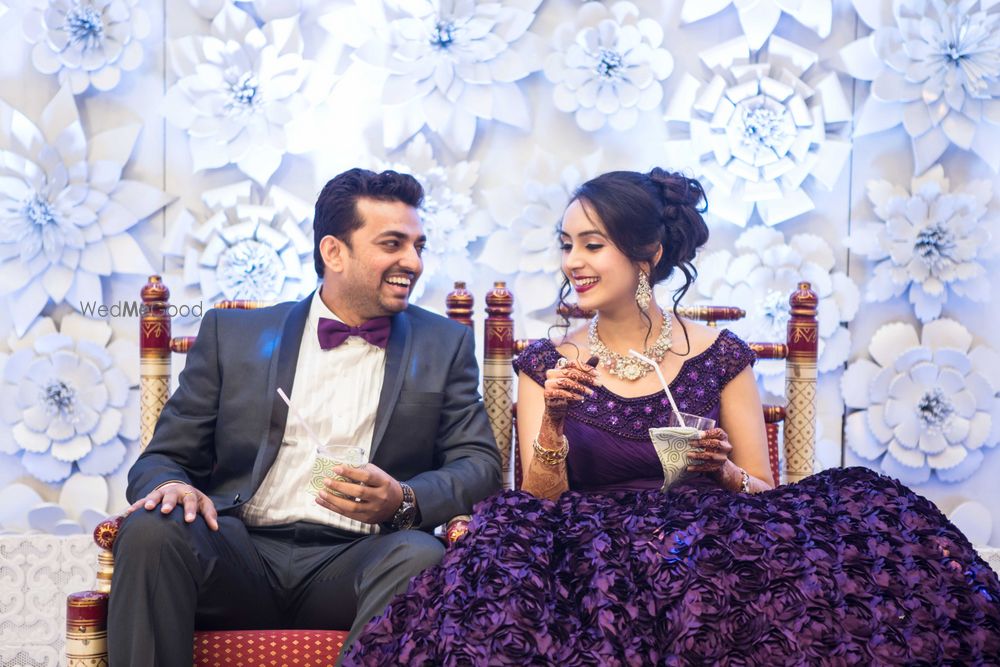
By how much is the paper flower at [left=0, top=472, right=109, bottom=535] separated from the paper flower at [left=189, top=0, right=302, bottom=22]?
1835 millimetres

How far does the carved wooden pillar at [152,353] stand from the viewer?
130 inches

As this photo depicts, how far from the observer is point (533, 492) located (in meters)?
2.85

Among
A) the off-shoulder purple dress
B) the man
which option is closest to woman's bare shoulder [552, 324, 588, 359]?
the man

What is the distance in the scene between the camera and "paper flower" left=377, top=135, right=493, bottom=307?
3.76m

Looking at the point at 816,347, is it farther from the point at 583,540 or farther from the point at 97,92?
the point at 97,92

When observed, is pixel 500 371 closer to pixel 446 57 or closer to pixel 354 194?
pixel 354 194

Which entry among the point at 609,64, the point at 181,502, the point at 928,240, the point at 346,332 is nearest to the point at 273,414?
the point at 346,332

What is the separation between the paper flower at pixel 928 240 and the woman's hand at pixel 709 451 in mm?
1530

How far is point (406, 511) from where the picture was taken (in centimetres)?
267

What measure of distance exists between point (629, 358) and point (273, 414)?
1.09 m

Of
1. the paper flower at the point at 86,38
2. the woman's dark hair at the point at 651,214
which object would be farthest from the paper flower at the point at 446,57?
the woman's dark hair at the point at 651,214

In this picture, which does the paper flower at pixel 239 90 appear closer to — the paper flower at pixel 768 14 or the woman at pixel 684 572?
the paper flower at pixel 768 14

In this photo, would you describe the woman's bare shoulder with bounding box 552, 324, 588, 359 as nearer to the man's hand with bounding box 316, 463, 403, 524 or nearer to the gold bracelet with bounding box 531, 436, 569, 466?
the gold bracelet with bounding box 531, 436, 569, 466

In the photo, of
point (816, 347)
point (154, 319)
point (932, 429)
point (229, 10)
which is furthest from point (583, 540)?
point (229, 10)
